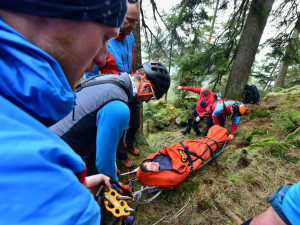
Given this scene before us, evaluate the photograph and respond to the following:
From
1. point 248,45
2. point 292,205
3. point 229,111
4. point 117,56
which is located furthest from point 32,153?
point 248,45

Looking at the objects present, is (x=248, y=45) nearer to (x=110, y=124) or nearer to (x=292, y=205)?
(x=292, y=205)

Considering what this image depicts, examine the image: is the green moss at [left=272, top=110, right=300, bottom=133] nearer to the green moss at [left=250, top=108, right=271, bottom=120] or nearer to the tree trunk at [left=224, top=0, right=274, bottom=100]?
the green moss at [left=250, top=108, right=271, bottom=120]

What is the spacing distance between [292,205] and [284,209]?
0.06 metres

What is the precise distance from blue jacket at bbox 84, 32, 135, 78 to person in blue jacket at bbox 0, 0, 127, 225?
2301mm

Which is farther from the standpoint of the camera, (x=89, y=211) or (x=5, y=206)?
(x=89, y=211)

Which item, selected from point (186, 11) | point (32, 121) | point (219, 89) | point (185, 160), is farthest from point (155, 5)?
point (219, 89)

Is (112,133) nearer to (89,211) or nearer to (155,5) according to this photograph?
(89,211)

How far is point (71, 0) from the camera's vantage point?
569 mm

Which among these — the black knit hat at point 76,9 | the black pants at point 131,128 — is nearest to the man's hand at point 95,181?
the black knit hat at point 76,9

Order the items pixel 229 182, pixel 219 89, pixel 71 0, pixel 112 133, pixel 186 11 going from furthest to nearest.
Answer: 1. pixel 219 89
2. pixel 186 11
3. pixel 229 182
4. pixel 112 133
5. pixel 71 0

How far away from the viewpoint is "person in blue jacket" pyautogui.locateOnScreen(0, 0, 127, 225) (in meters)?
0.35

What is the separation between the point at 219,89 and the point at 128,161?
898 cm

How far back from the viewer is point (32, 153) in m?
0.38

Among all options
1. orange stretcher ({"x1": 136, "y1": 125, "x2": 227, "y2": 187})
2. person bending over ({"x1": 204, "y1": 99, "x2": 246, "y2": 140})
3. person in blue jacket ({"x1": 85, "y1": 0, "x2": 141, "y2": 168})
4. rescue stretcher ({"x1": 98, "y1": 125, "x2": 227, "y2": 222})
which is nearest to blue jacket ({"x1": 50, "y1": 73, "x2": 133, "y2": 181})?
person in blue jacket ({"x1": 85, "y1": 0, "x2": 141, "y2": 168})
